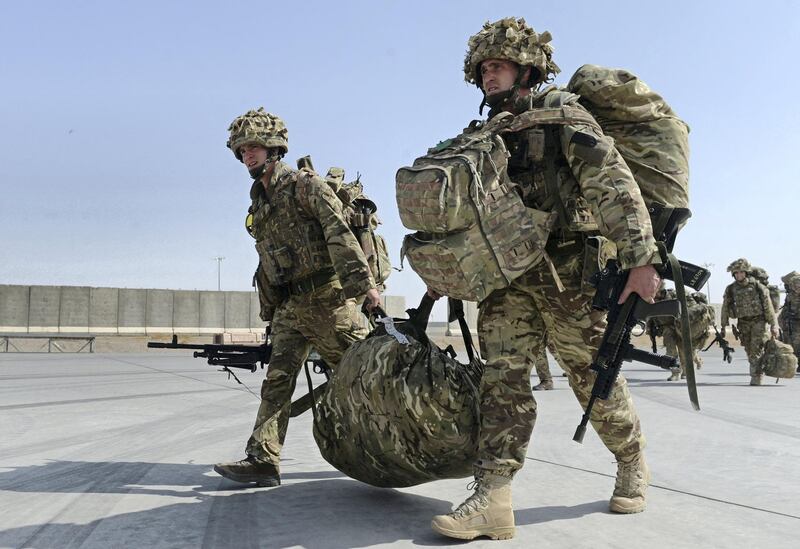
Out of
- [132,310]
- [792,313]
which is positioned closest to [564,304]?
[792,313]

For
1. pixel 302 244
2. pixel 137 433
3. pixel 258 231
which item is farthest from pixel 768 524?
pixel 137 433

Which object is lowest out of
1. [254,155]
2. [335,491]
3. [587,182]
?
[335,491]

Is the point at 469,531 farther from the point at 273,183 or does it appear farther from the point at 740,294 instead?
the point at 740,294

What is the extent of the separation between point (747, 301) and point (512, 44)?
9.81m

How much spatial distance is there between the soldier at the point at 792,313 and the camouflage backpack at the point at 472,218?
525 inches

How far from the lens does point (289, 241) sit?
12.9ft

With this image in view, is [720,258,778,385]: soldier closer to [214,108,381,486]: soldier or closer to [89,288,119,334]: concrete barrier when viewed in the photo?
[214,108,381,486]: soldier

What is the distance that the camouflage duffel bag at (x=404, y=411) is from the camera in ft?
9.11

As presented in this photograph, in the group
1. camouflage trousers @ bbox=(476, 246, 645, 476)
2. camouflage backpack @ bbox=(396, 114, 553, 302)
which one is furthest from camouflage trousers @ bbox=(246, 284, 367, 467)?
camouflage backpack @ bbox=(396, 114, 553, 302)

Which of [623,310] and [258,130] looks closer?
[623,310]

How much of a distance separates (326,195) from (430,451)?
64.2 inches

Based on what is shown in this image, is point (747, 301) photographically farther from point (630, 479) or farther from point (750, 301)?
point (630, 479)

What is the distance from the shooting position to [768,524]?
2.65m

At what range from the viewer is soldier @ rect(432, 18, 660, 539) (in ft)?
8.61
